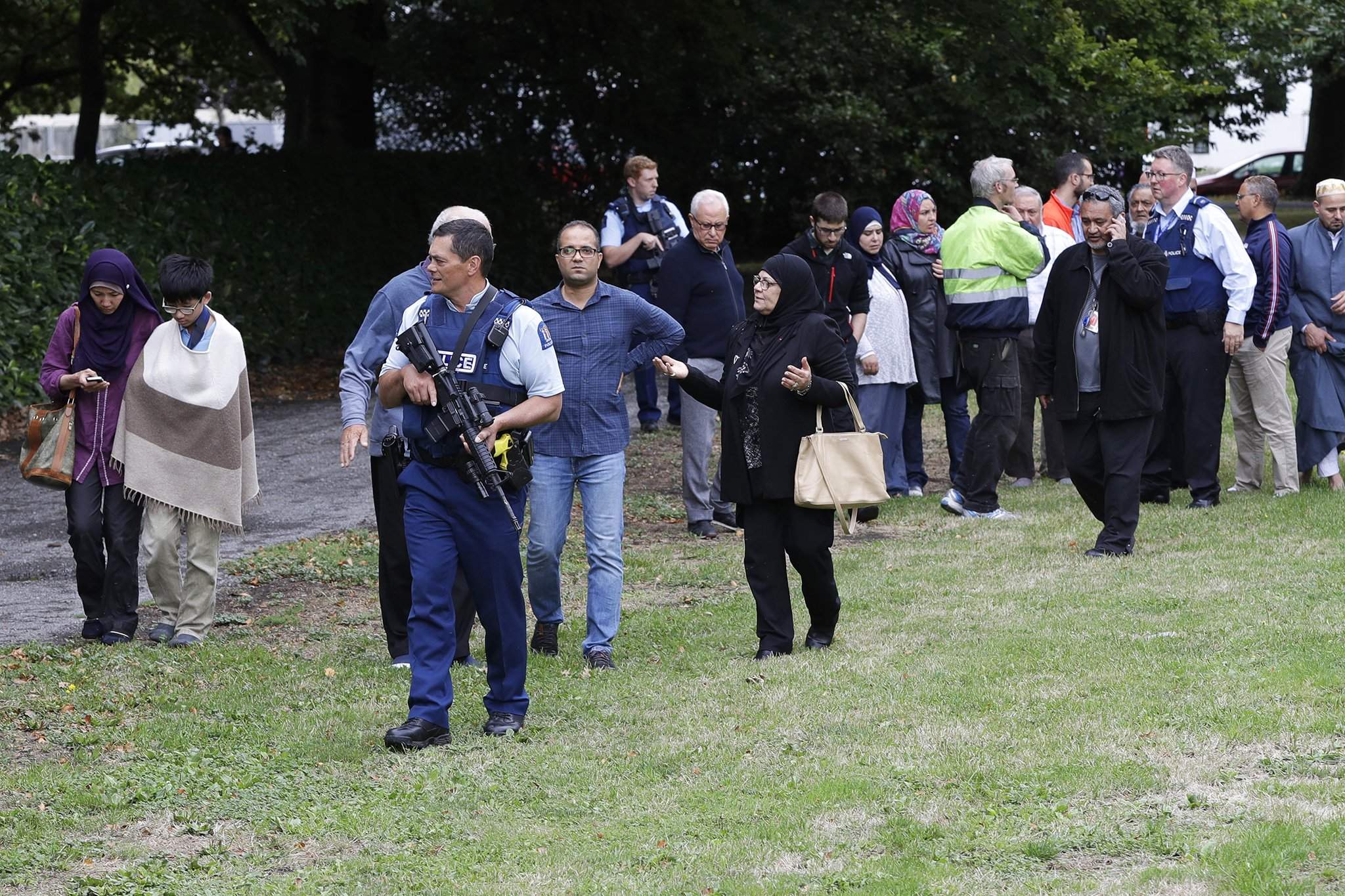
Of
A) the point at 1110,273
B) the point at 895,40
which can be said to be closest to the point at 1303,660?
the point at 1110,273

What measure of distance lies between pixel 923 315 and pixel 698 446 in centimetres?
210

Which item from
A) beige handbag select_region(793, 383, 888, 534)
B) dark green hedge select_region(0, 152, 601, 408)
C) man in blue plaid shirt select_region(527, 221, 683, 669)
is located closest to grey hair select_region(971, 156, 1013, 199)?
man in blue plaid shirt select_region(527, 221, 683, 669)

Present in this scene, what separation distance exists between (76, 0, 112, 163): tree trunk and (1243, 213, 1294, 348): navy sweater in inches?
477

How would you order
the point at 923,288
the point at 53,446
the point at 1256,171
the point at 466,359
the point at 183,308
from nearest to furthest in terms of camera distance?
the point at 466,359
the point at 183,308
the point at 53,446
the point at 923,288
the point at 1256,171

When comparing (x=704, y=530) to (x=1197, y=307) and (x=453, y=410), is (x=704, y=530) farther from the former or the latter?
(x=453, y=410)

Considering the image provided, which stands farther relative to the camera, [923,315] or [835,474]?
[923,315]

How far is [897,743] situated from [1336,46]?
2410 cm

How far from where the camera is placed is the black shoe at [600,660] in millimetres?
7352

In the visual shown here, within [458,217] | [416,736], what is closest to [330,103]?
Result: [458,217]

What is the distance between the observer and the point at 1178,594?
26.6 ft

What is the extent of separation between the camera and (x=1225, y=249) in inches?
408

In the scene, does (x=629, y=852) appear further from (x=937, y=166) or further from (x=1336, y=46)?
(x=1336, y=46)

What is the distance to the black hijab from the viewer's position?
7199 mm

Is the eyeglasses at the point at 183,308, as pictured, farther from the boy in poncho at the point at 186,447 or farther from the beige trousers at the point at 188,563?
the beige trousers at the point at 188,563
